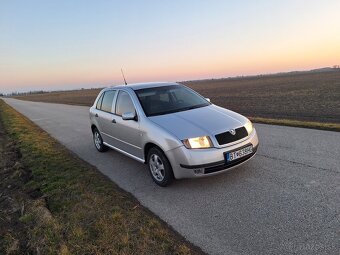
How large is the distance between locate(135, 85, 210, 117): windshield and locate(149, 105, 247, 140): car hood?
10.1 inches

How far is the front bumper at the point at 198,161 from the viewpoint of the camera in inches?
186

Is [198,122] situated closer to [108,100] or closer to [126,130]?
[126,130]

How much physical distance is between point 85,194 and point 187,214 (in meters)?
1.92

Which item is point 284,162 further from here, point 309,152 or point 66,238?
point 66,238

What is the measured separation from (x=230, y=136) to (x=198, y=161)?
0.69 m

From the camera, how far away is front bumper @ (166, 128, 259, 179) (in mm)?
4715


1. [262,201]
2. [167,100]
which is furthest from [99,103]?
[262,201]

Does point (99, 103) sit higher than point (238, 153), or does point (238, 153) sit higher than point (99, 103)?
point (99, 103)

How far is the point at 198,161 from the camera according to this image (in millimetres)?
4719

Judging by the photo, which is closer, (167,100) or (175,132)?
(175,132)

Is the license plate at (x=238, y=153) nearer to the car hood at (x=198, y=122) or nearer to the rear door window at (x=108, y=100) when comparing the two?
the car hood at (x=198, y=122)

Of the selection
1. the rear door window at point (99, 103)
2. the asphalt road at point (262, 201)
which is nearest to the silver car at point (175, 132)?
the asphalt road at point (262, 201)

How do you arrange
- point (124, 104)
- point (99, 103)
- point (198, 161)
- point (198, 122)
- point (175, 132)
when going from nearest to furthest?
point (198, 161) → point (175, 132) → point (198, 122) → point (124, 104) → point (99, 103)

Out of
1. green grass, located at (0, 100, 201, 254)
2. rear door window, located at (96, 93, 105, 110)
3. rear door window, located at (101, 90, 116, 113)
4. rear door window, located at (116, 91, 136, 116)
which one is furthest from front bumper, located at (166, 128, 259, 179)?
rear door window, located at (96, 93, 105, 110)
